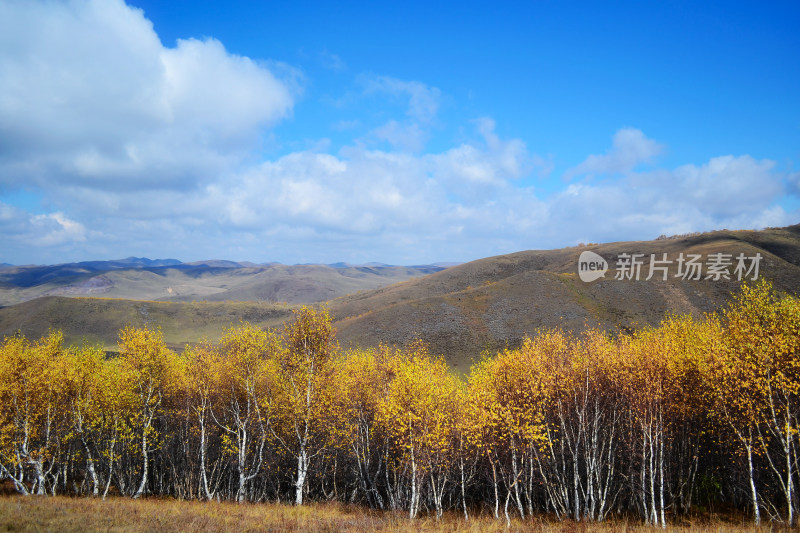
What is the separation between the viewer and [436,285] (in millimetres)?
168625

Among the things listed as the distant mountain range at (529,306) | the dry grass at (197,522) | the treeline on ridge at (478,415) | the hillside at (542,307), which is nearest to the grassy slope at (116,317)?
the distant mountain range at (529,306)

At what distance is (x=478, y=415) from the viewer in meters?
25.1

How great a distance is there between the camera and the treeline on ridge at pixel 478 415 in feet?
76.7

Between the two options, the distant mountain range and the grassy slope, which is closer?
the distant mountain range

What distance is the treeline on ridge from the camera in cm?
2339

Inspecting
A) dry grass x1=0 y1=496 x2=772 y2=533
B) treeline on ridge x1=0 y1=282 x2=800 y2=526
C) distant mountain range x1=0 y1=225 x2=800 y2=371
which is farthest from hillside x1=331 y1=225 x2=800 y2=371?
dry grass x1=0 y1=496 x2=772 y2=533

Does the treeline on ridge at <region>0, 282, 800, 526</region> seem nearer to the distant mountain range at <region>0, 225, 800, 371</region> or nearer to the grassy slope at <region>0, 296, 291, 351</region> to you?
the distant mountain range at <region>0, 225, 800, 371</region>

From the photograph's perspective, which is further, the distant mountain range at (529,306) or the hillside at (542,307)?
the distant mountain range at (529,306)

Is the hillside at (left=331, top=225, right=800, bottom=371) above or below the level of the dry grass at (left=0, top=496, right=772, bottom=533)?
above

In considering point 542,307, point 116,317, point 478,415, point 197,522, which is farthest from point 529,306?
point 116,317

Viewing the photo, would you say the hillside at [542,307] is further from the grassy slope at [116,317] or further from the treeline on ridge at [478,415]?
the grassy slope at [116,317]

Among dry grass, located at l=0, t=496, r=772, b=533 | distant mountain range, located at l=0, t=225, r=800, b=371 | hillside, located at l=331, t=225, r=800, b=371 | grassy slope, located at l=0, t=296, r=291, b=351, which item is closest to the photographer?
dry grass, located at l=0, t=496, r=772, b=533

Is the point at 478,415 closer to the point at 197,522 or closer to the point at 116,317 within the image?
the point at 197,522

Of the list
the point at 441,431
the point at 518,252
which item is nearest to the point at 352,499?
the point at 441,431
